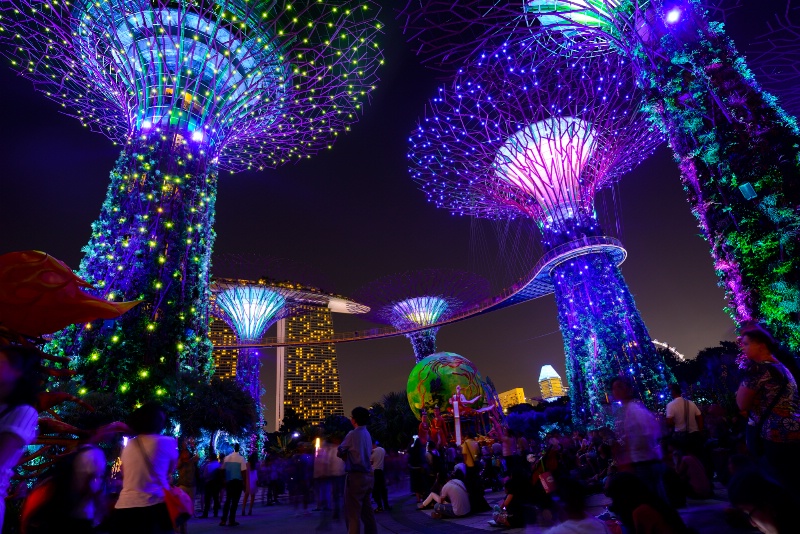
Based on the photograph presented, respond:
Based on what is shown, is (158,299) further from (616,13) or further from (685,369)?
(685,369)

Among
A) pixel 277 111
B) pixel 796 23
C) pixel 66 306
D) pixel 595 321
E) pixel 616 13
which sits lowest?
pixel 66 306

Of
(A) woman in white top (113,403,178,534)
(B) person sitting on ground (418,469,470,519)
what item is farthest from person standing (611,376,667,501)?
(B) person sitting on ground (418,469,470,519)

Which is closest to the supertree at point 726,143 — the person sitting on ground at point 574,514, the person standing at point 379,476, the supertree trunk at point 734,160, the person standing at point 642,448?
the supertree trunk at point 734,160

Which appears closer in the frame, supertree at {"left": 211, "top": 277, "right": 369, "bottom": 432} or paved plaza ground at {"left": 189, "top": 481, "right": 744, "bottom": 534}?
paved plaza ground at {"left": 189, "top": 481, "right": 744, "bottom": 534}

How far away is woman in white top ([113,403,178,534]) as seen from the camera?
310 centimetres

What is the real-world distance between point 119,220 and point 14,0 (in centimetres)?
580

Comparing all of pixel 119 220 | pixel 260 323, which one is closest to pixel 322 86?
pixel 119 220

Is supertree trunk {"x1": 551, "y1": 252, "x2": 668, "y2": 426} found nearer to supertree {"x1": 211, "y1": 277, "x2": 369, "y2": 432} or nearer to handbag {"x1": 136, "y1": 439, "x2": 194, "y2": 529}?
handbag {"x1": 136, "y1": 439, "x2": 194, "y2": 529}

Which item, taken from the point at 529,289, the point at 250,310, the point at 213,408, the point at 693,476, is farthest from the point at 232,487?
the point at 529,289

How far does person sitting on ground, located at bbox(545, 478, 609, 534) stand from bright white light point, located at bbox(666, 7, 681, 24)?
8.47m

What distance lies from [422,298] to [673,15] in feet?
101

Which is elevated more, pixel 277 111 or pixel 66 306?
pixel 277 111

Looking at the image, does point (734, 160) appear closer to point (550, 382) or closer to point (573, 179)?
point (573, 179)

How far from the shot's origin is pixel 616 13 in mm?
9570
